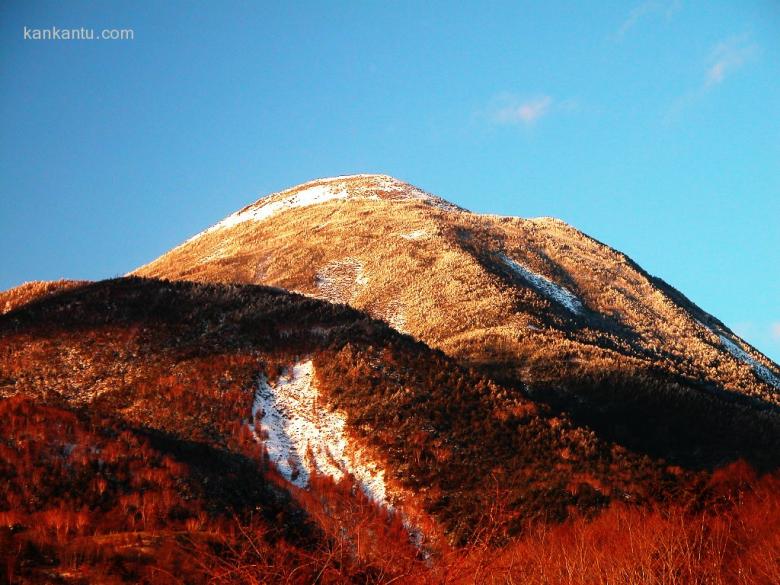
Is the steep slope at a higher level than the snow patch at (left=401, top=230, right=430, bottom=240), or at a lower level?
lower

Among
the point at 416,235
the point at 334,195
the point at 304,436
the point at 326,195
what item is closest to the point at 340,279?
the point at 416,235

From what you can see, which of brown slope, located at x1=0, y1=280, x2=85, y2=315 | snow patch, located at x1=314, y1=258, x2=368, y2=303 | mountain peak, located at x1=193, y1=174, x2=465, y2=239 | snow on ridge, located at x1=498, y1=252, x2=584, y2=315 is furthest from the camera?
mountain peak, located at x1=193, y1=174, x2=465, y2=239

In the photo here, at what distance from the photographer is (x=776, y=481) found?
71.7 ft

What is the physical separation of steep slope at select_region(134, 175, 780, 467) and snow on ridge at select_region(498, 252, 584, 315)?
208mm

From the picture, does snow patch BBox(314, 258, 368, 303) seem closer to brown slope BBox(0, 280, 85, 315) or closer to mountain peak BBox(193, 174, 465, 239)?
brown slope BBox(0, 280, 85, 315)

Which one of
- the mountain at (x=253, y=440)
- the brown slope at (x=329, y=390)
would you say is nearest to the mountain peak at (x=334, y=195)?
the brown slope at (x=329, y=390)

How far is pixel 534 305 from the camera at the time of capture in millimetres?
56469

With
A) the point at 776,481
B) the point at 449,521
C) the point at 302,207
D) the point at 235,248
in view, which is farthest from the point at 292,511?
the point at 302,207

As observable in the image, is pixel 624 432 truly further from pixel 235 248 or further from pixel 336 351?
pixel 235 248

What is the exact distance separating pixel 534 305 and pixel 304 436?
3378 centimetres

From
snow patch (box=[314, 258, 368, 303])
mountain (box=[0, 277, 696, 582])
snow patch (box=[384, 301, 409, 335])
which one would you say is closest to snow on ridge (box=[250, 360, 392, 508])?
mountain (box=[0, 277, 696, 582])

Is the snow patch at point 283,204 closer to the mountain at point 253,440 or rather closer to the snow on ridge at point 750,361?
the snow on ridge at point 750,361

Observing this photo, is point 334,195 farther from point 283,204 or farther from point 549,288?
point 549,288

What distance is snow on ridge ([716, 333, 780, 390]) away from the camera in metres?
60.8
